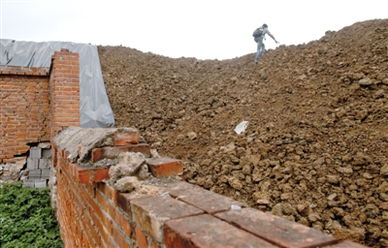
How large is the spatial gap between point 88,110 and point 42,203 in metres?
4.11

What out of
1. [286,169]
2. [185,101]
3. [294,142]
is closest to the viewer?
[286,169]

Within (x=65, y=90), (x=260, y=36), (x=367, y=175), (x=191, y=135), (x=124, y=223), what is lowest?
(x=367, y=175)

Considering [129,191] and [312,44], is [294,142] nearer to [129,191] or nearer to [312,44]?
[129,191]

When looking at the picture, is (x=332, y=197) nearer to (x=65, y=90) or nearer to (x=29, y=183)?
(x=65, y=90)

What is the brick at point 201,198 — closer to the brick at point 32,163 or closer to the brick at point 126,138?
the brick at point 126,138

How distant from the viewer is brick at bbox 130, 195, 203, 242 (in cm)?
101

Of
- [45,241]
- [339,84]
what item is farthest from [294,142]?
[45,241]

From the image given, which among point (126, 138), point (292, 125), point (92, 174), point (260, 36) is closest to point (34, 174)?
point (126, 138)

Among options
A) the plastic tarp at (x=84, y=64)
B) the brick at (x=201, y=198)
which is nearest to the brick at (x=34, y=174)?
the plastic tarp at (x=84, y=64)

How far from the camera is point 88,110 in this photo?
8.80 m

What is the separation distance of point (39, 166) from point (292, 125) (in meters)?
5.35

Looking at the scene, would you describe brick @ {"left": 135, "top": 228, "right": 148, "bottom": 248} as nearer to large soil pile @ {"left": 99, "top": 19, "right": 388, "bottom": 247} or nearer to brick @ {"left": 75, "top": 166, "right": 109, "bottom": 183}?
brick @ {"left": 75, "top": 166, "right": 109, "bottom": 183}

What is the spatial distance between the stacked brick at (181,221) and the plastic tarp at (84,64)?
7.31m

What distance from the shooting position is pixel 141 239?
1150 millimetres
